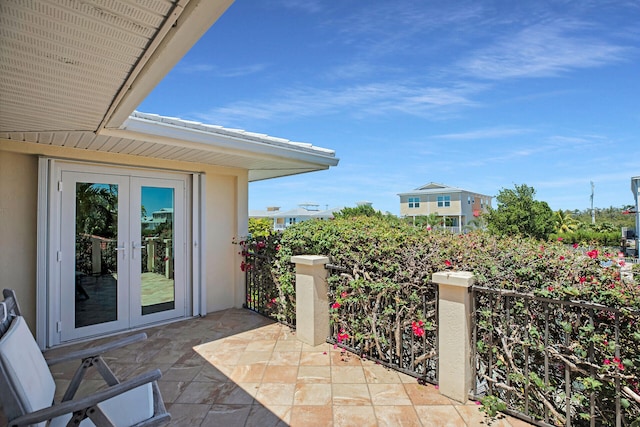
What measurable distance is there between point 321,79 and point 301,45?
180 cm

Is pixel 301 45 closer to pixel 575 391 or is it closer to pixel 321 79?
pixel 321 79

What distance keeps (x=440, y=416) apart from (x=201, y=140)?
3.91m

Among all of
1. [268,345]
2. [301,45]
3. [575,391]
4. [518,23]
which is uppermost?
[301,45]

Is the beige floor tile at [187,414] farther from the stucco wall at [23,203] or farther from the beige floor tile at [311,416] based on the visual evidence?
the stucco wall at [23,203]

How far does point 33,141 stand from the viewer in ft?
12.7

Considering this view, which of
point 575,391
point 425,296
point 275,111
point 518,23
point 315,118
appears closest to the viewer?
point 575,391

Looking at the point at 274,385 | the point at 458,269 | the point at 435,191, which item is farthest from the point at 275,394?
the point at 435,191

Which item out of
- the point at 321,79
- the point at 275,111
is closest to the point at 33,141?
the point at 321,79

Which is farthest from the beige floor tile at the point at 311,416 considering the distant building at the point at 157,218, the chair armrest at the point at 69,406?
the distant building at the point at 157,218

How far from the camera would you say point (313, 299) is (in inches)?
163

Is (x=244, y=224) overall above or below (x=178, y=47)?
below

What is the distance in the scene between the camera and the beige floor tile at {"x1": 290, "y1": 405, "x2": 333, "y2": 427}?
8.56 feet

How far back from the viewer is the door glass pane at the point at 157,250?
5.00m

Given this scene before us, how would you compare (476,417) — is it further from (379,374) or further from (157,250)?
(157,250)
